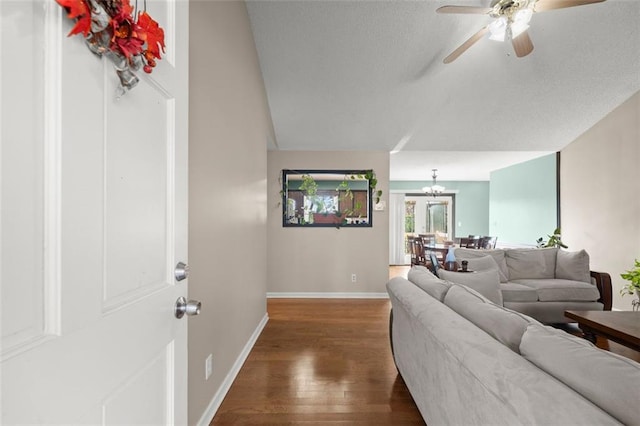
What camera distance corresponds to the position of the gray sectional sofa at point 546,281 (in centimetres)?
321

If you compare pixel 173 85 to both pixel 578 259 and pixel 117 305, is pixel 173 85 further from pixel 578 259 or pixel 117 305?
pixel 578 259

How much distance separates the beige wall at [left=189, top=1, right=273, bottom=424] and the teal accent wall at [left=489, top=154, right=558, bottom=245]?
5150 mm

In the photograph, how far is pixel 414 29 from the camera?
271cm

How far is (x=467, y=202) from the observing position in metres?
8.38

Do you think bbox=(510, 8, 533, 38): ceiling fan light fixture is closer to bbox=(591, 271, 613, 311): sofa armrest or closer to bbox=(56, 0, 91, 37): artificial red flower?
bbox=(56, 0, 91, 37): artificial red flower

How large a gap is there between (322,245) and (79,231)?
4.18 m

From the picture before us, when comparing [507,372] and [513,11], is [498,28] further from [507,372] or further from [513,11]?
[507,372]

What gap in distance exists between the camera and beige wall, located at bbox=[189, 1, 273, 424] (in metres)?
1.61

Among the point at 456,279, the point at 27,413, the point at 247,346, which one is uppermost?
the point at 27,413

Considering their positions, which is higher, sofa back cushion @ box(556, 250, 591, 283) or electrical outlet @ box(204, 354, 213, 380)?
sofa back cushion @ box(556, 250, 591, 283)

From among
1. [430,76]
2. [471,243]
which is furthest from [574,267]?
[430,76]

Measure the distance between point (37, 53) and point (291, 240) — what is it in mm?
4247

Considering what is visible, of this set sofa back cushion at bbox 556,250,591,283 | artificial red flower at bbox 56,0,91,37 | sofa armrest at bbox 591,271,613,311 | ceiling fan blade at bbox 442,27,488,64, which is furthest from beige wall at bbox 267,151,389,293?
artificial red flower at bbox 56,0,91,37

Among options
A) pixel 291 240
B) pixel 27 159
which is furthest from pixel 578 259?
pixel 27 159
